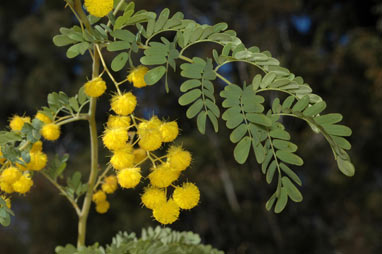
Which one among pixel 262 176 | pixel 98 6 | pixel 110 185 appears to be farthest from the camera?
pixel 262 176

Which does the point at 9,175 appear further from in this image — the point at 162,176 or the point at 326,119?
the point at 326,119

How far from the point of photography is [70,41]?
0.62 m

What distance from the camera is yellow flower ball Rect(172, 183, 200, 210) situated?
0.62m

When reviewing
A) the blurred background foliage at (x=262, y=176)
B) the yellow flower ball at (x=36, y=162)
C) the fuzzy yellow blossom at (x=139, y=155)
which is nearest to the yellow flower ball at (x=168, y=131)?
the fuzzy yellow blossom at (x=139, y=155)

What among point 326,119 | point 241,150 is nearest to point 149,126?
point 241,150

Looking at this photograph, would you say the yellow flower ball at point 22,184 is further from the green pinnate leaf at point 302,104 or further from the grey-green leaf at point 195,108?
the green pinnate leaf at point 302,104

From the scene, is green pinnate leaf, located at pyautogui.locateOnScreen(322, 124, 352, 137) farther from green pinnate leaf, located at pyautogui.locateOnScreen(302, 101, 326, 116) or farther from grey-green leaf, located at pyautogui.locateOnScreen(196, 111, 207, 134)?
grey-green leaf, located at pyautogui.locateOnScreen(196, 111, 207, 134)

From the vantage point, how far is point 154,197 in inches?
24.2

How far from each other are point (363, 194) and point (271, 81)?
178 inches

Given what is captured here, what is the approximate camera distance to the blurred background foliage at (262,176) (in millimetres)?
3920

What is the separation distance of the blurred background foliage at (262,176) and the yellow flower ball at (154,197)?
10.1 ft

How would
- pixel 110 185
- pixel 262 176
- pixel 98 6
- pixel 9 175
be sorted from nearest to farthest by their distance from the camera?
pixel 98 6
pixel 9 175
pixel 110 185
pixel 262 176

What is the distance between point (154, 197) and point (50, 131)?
20cm

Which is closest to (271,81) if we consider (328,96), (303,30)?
(328,96)
